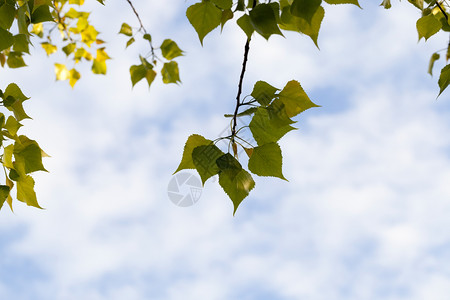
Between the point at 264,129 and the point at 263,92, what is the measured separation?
0.04 metres

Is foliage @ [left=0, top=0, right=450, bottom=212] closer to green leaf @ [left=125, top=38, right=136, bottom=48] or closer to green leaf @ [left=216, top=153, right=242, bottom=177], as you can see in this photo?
green leaf @ [left=216, top=153, right=242, bottom=177]

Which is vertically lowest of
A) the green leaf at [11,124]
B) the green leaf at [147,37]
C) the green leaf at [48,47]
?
the green leaf at [11,124]

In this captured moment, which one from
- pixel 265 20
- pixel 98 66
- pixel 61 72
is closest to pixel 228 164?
pixel 265 20

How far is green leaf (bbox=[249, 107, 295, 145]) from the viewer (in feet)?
1.79

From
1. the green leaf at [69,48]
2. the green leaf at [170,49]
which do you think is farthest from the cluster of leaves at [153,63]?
the green leaf at [69,48]

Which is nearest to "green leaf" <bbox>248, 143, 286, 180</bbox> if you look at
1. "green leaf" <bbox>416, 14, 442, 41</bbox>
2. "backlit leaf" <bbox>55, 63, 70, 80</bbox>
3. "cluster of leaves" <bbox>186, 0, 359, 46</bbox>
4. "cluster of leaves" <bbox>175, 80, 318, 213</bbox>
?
"cluster of leaves" <bbox>175, 80, 318, 213</bbox>

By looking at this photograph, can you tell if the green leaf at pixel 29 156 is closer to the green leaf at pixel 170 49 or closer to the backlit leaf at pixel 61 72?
the green leaf at pixel 170 49

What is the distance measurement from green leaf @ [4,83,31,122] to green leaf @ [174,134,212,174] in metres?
0.23

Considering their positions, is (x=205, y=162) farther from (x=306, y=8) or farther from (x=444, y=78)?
(x=444, y=78)

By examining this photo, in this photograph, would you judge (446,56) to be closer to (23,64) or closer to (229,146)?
(229,146)

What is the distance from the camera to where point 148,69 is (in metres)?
1.27

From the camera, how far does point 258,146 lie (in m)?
0.55

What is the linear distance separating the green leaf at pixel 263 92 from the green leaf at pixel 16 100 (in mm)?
308

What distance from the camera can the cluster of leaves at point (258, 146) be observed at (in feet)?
1.75
